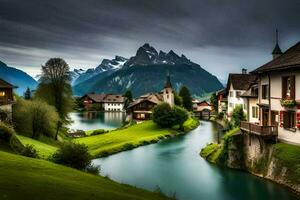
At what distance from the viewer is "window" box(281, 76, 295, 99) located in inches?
1156

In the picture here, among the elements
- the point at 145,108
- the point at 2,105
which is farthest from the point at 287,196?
the point at 145,108

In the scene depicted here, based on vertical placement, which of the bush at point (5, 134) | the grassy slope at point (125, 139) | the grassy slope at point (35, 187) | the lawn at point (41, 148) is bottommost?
the grassy slope at point (125, 139)

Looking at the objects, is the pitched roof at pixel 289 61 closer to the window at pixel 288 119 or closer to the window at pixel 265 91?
the window at pixel 265 91

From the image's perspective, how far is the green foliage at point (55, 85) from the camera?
70.2m

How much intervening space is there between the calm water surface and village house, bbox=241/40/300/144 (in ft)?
15.6

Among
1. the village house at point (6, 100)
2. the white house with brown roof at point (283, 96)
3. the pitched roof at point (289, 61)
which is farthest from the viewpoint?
the village house at point (6, 100)

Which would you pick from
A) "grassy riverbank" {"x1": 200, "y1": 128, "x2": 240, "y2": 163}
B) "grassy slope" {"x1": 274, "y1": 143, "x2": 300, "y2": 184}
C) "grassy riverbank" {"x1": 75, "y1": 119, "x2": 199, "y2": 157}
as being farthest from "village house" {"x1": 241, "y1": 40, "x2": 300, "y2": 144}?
"grassy riverbank" {"x1": 75, "y1": 119, "x2": 199, "y2": 157}

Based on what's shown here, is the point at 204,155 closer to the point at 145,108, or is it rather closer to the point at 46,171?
the point at 46,171

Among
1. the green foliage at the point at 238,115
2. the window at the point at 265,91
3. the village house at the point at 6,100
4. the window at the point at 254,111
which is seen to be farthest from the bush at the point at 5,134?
the green foliage at the point at 238,115

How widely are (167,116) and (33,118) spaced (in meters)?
36.4

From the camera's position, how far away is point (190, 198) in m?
29.4

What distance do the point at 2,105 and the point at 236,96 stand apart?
47970 mm

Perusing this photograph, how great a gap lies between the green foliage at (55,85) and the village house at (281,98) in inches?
1728

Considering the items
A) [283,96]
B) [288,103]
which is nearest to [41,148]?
[283,96]
